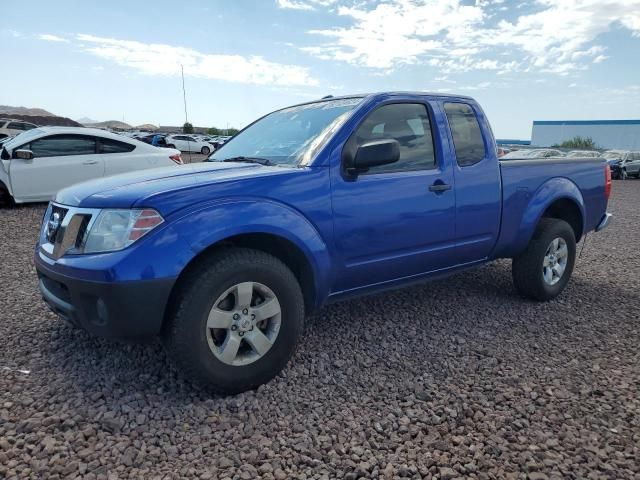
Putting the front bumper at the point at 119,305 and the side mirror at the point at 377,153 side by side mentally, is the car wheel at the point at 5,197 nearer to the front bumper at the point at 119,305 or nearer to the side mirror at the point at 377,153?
the front bumper at the point at 119,305

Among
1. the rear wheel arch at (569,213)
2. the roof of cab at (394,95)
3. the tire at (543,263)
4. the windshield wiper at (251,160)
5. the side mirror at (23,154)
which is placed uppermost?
the roof of cab at (394,95)

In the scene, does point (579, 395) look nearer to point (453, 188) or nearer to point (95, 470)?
point (453, 188)

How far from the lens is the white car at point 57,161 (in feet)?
27.9

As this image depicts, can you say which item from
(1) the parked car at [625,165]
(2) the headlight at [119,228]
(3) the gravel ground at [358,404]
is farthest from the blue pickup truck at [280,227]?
(1) the parked car at [625,165]

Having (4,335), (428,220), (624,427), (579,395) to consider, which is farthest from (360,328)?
(4,335)

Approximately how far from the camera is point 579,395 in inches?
113

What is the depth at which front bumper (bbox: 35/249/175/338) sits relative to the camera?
243cm

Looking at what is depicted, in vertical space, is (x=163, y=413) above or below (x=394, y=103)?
below

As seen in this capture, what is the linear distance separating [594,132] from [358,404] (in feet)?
231

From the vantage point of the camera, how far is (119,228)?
2.52 metres

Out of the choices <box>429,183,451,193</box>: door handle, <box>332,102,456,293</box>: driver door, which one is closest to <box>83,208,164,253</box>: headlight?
<box>332,102,456,293</box>: driver door

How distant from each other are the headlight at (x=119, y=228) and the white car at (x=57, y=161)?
6430mm

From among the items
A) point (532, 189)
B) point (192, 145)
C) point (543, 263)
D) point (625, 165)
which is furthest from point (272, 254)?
point (192, 145)

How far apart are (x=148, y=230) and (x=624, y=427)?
268 cm
